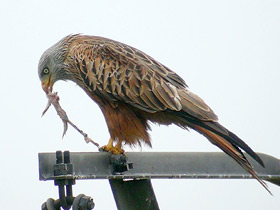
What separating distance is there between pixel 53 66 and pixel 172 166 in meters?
3.25

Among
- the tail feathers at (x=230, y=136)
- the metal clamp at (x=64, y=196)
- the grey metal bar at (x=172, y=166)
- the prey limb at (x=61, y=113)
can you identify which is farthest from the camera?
the prey limb at (x=61, y=113)

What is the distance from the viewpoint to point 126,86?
842cm

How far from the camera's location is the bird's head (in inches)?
352

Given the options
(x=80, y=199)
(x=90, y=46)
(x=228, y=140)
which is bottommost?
(x=80, y=199)

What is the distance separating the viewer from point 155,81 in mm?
8367

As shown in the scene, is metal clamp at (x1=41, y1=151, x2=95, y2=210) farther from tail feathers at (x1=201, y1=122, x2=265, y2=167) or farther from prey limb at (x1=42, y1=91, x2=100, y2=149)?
tail feathers at (x1=201, y1=122, x2=265, y2=167)

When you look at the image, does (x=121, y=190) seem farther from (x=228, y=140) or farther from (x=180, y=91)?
(x=180, y=91)

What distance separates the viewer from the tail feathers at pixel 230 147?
6.52m

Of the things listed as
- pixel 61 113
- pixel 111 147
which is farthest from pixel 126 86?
pixel 61 113

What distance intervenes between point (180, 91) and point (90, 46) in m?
1.35

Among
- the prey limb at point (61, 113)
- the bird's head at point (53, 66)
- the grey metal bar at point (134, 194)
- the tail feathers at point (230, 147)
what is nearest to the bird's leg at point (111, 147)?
the prey limb at point (61, 113)

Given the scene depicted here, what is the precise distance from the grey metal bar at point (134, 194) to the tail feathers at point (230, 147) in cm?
90

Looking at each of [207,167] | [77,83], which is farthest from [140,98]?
[207,167]

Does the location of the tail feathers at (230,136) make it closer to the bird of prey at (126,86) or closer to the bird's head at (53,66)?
the bird of prey at (126,86)
